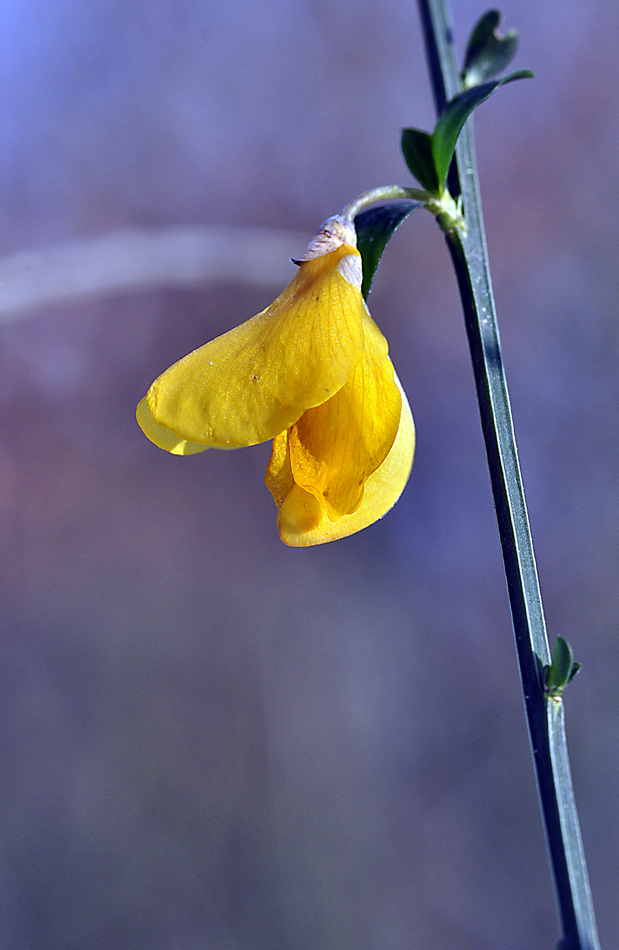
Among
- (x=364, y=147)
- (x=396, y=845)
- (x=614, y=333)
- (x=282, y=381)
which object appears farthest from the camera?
(x=364, y=147)

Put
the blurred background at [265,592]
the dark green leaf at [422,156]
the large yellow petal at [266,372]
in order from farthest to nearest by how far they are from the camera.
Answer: the blurred background at [265,592] → the dark green leaf at [422,156] → the large yellow petal at [266,372]

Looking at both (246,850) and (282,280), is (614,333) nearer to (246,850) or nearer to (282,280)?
(282,280)

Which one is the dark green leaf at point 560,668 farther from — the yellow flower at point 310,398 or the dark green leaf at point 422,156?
the dark green leaf at point 422,156

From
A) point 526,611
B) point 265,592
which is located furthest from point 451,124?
point 265,592

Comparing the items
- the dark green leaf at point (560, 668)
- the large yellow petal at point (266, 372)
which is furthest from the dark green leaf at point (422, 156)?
the dark green leaf at point (560, 668)

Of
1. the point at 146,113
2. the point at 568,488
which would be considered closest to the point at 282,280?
the point at 146,113

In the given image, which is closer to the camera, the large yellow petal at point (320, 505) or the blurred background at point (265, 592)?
the large yellow petal at point (320, 505)
